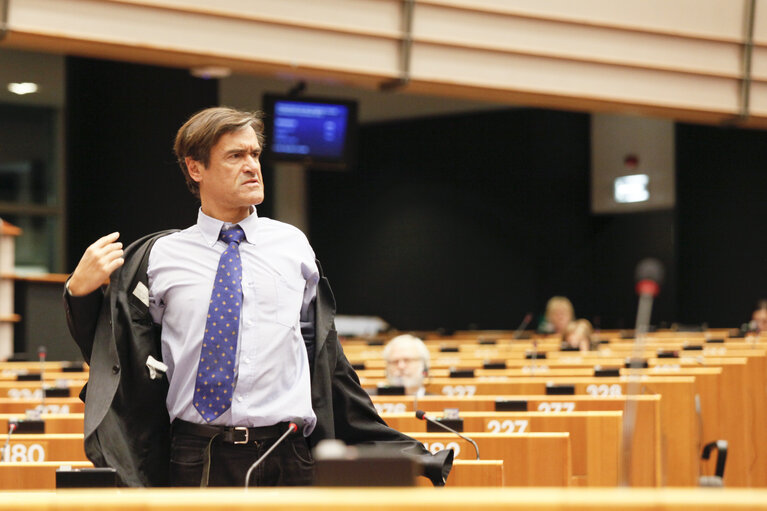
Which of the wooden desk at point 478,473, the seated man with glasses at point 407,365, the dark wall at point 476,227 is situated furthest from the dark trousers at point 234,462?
the dark wall at point 476,227

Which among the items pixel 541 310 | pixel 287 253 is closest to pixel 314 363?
pixel 287 253

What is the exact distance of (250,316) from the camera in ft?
8.42

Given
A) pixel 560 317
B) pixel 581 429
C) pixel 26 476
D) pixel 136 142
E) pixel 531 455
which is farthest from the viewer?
pixel 560 317

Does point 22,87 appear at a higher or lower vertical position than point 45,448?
higher

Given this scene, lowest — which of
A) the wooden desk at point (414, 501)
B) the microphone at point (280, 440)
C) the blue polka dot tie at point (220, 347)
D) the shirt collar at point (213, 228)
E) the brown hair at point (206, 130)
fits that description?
the microphone at point (280, 440)

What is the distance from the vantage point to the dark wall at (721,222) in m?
17.0

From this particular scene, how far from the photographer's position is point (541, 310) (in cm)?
1920

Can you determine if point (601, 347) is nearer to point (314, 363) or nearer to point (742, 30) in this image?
point (742, 30)

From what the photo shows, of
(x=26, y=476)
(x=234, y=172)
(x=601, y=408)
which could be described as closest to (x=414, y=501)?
(x=234, y=172)

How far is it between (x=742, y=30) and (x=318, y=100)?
492cm

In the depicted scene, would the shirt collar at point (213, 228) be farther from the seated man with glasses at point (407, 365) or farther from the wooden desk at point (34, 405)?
the seated man with glasses at point (407, 365)

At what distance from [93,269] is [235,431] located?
0.50m

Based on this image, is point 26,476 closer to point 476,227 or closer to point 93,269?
point 93,269

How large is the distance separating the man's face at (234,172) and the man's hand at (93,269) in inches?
12.8
